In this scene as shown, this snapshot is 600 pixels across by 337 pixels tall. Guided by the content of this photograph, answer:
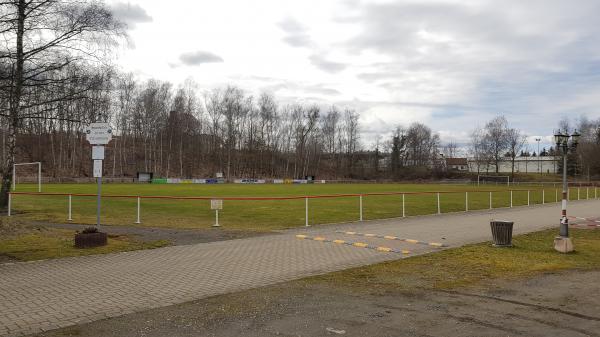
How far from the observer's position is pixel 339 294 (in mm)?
7621

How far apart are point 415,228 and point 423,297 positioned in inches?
400

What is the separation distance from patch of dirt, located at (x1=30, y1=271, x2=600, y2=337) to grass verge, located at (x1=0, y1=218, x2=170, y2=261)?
568 cm

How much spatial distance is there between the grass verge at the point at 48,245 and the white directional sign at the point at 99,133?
9.07 ft

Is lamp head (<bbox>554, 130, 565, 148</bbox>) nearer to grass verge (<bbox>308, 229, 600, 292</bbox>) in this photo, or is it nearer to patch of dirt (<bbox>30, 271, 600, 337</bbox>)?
grass verge (<bbox>308, 229, 600, 292</bbox>)

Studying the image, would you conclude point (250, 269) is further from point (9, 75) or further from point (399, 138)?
point (399, 138)

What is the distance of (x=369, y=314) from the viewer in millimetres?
6445

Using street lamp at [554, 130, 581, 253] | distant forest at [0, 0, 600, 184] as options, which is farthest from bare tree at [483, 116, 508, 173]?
street lamp at [554, 130, 581, 253]

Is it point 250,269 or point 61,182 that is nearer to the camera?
point 250,269

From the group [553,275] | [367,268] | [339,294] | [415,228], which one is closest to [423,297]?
[339,294]

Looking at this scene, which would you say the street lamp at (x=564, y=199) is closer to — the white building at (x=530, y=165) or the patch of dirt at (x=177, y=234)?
the patch of dirt at (x=177, y=234)

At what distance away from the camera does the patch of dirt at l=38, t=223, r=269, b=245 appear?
45.9 ft

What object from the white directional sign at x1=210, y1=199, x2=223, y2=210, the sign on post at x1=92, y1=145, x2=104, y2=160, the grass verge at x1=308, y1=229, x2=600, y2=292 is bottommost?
the grass verge at x1=308, y1=229, x2=600, y2=292

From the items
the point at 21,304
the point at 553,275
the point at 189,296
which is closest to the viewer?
the point at 21,304

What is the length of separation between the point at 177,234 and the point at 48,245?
148 inches
